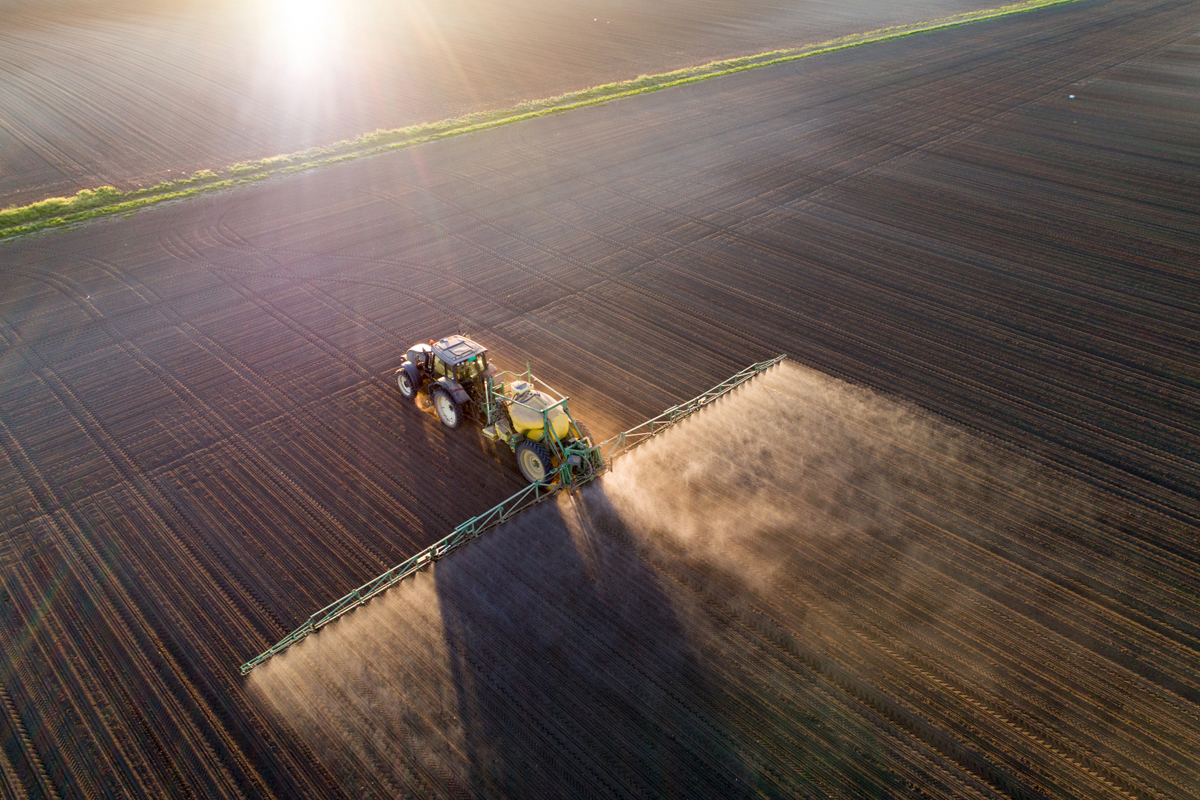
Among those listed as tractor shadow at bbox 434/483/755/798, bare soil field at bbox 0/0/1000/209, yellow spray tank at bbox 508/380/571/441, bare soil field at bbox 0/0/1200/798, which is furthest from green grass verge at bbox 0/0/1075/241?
tractor shadow at bbox 434/483/755/798

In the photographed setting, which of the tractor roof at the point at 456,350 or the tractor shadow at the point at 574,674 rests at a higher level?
the tractor roof at the point at 456,350

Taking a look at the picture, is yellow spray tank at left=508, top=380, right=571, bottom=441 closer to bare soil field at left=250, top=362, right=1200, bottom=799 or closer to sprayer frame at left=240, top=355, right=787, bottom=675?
sprayer frame at left=240, top=355, right=787, bottom=675

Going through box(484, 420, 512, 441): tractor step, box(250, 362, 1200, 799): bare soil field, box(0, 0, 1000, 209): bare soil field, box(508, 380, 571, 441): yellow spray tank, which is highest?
box(0, 0, 1000, 209): bare soil field

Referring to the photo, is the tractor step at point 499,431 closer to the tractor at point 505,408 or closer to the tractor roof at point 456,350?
the tractor at point 505,408

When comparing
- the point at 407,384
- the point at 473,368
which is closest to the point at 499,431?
the point at 473,368

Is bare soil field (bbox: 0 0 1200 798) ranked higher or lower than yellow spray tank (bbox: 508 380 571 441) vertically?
lower

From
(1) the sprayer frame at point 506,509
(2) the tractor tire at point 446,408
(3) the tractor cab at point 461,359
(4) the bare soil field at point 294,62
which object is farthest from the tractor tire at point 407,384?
(4) the bare soil field at point 294,62
